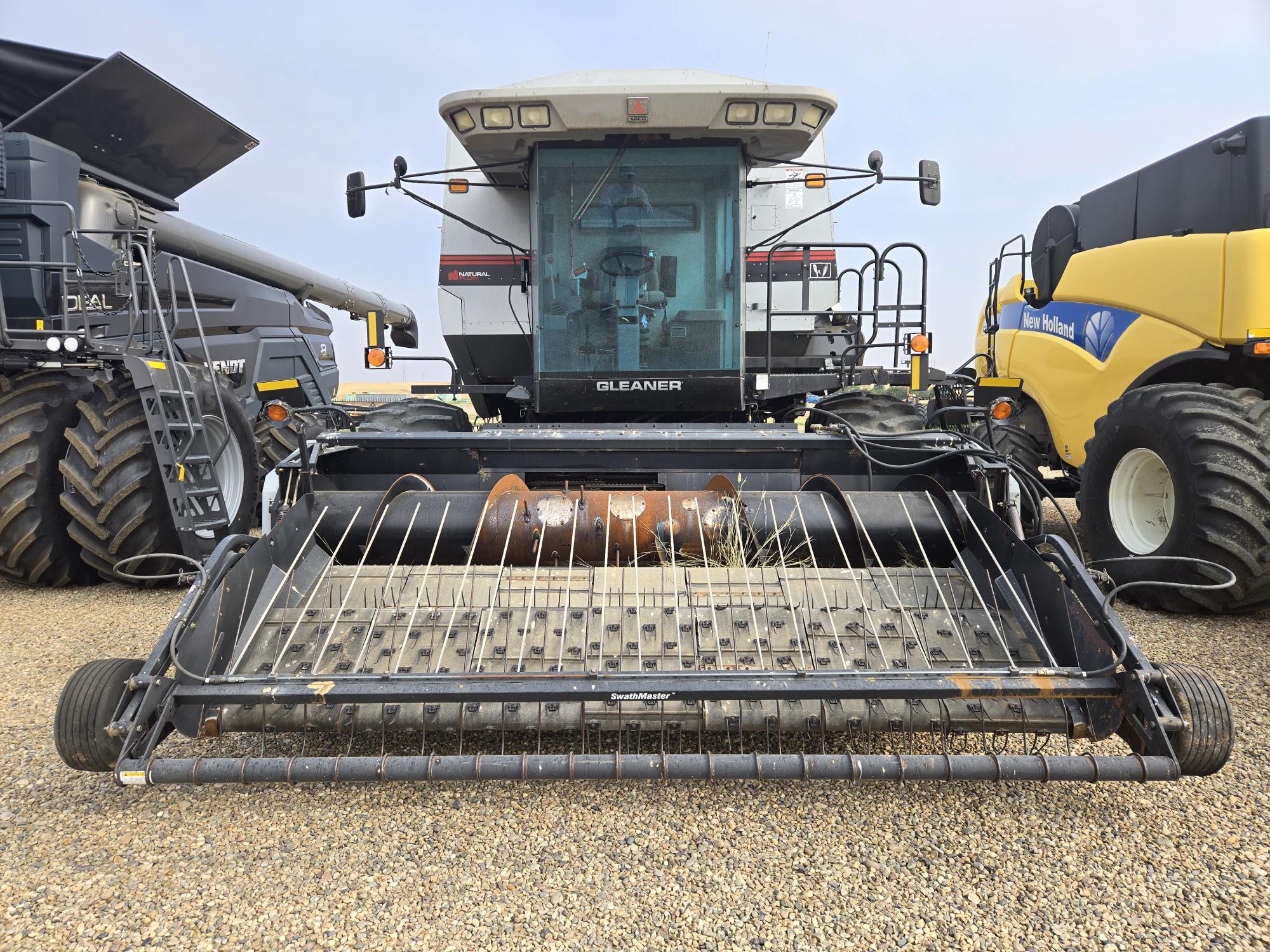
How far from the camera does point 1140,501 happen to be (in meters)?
4.95

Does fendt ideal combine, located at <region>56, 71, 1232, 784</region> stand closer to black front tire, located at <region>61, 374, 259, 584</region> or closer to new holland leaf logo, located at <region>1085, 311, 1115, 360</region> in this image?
black front tire, located at <region>61, 374, 259, 584</region>

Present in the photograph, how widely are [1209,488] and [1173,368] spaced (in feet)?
4.13

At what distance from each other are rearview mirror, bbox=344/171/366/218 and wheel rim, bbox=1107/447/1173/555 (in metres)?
4.72

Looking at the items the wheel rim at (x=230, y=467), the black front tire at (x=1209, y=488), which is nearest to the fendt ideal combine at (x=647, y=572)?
the black front tire at (x=1209, y=488)

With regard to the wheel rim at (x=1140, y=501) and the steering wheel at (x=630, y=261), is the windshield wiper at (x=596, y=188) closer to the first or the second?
the steering wheel at (x=630, y=261)

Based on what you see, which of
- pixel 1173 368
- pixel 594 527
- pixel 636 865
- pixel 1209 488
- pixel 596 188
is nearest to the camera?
pixel 636 865

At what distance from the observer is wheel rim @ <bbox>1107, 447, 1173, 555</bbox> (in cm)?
482

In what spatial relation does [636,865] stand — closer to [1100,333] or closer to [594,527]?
[594,527]

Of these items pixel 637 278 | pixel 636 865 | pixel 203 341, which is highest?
pixel 637 278

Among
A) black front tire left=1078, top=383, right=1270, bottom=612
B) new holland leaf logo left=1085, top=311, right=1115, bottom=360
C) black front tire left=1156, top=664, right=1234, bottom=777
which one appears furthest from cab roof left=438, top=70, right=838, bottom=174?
black front tire left=1156, top=664, right=1234, bottom=777

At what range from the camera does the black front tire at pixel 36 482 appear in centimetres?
496

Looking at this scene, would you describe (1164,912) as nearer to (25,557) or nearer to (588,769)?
(588,769)

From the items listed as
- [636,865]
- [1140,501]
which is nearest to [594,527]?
[636,865]

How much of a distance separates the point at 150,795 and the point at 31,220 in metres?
4.93
